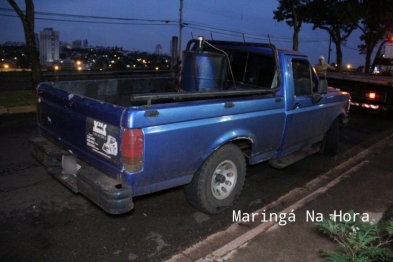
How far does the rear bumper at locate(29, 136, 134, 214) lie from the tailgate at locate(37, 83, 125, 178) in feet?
0.25

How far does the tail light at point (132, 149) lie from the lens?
304 cm

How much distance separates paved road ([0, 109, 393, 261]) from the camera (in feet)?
10.9

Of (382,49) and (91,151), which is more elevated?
(382,49)

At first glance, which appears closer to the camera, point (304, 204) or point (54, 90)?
point (54, 90)

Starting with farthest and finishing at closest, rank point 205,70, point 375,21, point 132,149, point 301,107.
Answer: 1. point 375,21
2. point 301,107
3. point 205,70
4. point 132,149

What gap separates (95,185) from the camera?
327cm

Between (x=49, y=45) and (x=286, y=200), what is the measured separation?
5215 centimetres

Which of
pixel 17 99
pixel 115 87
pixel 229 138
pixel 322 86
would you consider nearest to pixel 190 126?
pixel 229 138

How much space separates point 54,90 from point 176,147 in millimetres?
1694

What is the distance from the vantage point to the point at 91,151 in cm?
351

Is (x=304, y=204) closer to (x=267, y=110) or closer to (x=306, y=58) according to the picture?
(x=267, y=110)

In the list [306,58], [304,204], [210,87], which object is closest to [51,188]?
Answer: [210,87]

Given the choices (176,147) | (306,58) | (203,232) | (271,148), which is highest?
(306,58)

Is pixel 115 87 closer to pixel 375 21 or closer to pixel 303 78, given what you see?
pixel 303 78
